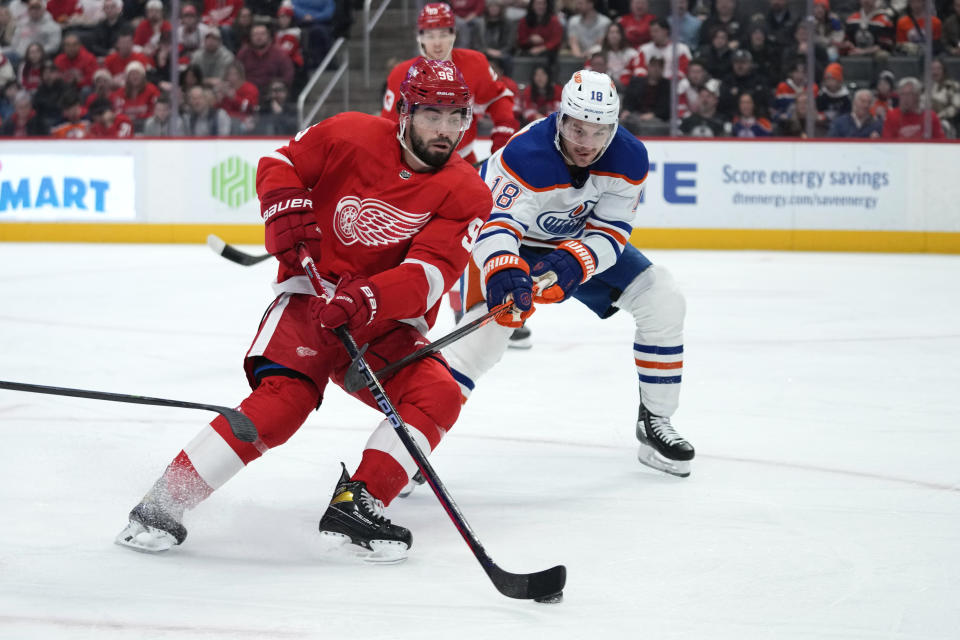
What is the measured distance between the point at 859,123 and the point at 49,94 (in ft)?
19.4

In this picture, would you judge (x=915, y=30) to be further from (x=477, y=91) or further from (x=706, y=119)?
(x=477, y=91)

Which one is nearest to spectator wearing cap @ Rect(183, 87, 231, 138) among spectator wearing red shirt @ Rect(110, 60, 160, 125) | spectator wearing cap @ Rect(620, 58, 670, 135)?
spectator wearing red shirt @ Rect(110, 60, 160, 125)

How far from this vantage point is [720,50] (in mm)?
8180

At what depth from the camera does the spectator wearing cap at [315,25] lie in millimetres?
8797

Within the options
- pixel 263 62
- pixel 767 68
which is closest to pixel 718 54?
pixel 767 68

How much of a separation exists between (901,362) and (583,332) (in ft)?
4.39

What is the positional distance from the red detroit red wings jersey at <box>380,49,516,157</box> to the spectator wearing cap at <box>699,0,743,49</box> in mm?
3382

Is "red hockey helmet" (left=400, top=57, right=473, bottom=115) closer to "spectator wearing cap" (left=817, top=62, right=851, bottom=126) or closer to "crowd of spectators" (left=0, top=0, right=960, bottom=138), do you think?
"crowd of spectators" (left=0, top=0, right=960, bottom=138)

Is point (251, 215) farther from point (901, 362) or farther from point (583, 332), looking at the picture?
point (901, 362)

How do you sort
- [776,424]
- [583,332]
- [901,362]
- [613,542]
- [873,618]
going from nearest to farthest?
[873,618] → [613,542] → [776,424] → [901,362] → [583,332]

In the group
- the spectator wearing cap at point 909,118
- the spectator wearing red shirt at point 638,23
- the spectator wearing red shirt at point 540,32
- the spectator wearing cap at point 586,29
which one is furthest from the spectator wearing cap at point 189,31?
the spectator wearing cap at point 909,118

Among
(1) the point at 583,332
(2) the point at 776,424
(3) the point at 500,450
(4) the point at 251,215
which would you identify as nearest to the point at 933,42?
(1) the point at 583,332

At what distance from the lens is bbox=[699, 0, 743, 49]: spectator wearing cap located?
26.8 feet

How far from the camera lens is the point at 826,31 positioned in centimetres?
803
